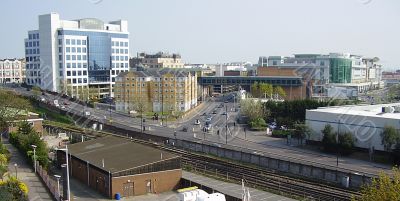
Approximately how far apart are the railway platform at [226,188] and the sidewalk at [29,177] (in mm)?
7231

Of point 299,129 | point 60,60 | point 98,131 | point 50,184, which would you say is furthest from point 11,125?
point 60,60

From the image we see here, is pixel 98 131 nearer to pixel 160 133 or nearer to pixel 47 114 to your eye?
pixel 160 133

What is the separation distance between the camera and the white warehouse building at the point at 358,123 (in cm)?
2859

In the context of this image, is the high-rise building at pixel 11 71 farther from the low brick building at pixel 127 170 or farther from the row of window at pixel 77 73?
the low brick building at pixel 127 170

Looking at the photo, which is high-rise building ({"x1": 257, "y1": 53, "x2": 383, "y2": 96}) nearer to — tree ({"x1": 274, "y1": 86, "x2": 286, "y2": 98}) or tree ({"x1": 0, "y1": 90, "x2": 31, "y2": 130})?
tree ({"x1": 274, "y1": 86, "x2": 286, "y2": 98})

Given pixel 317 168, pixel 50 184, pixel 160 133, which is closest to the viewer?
pixel 50 184

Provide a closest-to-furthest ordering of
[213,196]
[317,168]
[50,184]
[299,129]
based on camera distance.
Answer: [213,196] < [50,184] < [317,168] < [299,129]

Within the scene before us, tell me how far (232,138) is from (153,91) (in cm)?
1879

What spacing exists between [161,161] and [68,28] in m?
49.6

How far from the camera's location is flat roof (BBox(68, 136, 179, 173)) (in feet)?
71.1

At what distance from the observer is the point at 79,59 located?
66.2 meters

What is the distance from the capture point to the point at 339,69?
88.2 metres

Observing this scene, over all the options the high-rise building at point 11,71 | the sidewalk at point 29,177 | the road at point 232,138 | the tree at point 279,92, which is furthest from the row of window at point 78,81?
the high-rise building at point 11,71

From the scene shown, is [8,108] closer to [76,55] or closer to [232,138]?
[232,138]
